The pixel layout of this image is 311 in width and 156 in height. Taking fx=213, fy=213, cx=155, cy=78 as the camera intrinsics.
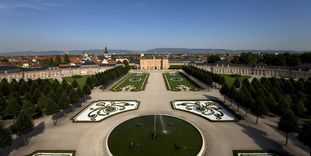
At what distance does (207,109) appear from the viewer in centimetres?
3928

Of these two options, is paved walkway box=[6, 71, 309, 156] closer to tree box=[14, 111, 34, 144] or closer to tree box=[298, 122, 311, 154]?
tree box=[14, 111, 34, 144]

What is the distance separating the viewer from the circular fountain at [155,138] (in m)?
22.9

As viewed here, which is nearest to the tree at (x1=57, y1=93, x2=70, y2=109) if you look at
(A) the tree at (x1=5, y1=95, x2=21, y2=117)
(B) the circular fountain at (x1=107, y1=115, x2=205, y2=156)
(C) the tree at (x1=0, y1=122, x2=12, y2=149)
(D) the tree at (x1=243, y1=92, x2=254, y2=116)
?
(A) the tree at (x1=5, y1=95, x2=21, y2=117)

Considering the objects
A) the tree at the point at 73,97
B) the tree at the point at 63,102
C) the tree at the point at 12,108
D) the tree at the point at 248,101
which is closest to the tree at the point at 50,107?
the tree at the point at 63,102

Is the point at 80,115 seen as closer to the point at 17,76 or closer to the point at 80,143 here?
the point at 80,143

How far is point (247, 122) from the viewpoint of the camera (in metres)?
32.3

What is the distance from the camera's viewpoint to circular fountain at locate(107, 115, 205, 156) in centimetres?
2288

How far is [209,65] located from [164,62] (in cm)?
3337

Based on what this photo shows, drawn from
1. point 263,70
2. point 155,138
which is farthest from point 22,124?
point 263,70

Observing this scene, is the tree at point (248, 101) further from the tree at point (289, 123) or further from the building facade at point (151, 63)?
the building facade at point (151, 63)

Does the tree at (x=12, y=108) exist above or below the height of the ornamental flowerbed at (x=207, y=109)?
above

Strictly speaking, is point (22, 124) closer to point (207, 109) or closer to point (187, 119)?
point (187, 119)

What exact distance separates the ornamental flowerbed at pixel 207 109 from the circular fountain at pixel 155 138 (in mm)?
5556

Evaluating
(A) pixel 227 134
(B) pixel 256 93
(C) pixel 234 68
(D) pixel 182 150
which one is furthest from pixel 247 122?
(C) pixel 234 68
